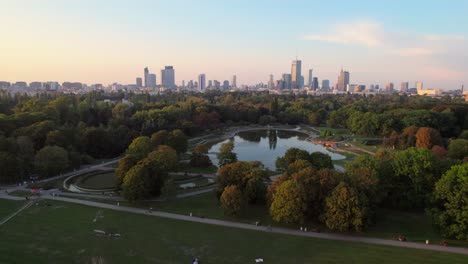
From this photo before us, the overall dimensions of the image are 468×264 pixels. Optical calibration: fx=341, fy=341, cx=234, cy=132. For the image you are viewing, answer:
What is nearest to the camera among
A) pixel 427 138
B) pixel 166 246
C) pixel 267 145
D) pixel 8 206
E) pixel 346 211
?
pixel 166 246

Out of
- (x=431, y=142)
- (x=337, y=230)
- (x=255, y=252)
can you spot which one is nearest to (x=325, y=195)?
(x=337, y=230)

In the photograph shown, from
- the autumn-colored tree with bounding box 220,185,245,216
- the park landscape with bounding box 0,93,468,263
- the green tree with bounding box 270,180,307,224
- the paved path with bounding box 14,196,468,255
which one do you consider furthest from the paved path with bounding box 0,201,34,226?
the green tree with bounding box 270,180,307,224

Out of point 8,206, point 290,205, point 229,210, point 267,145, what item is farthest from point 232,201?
point 267,145

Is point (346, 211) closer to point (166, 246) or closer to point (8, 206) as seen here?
point (166, 246)

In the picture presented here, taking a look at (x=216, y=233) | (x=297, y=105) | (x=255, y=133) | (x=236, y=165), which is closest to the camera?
(x=216, y=233)

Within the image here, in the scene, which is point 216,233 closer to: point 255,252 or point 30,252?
point 255,252

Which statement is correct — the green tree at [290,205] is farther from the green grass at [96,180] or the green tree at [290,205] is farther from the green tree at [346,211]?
the green grass at [96,180]
